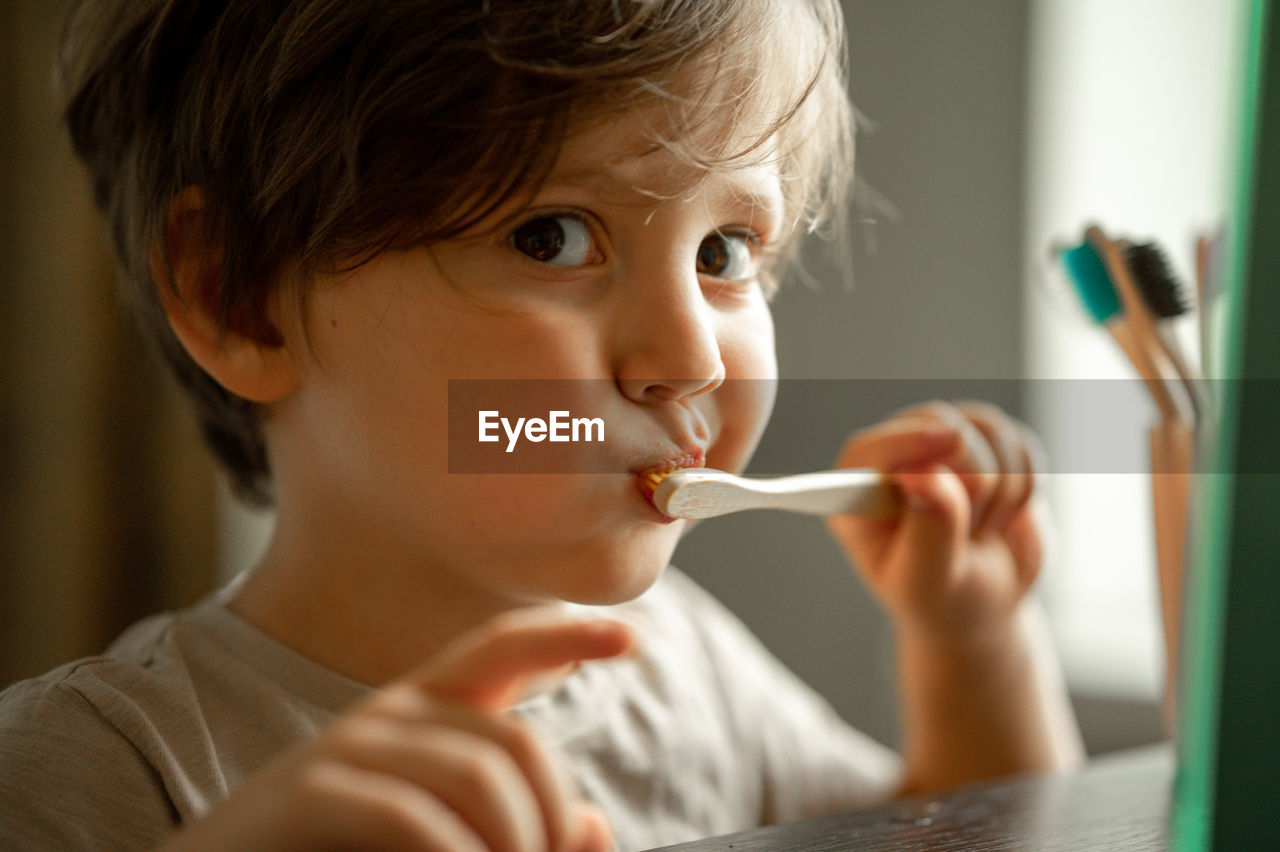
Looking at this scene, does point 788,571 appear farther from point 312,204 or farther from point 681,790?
point 312,204

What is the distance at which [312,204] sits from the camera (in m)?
0.33

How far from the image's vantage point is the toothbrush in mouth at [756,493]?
339mm

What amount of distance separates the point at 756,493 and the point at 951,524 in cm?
22

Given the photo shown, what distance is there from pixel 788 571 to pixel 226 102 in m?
0.74

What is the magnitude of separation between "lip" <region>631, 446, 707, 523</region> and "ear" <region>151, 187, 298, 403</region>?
0.42ft

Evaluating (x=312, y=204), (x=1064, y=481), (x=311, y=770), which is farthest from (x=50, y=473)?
(x=1064, y=481)

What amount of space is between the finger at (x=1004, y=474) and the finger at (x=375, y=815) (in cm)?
43

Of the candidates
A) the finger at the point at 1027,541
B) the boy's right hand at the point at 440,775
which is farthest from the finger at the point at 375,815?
the finger at the point at 1027,541

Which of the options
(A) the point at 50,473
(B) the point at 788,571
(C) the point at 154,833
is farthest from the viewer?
(B) the point at 788,571

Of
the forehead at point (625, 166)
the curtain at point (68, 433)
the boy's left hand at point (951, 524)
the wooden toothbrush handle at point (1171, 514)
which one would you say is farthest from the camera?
the curtain at point (68, 433)
